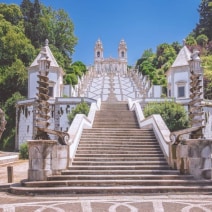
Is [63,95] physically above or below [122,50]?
below

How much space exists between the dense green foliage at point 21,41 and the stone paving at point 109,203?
28226 millimetres

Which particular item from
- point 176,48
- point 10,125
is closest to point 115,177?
point 10,125

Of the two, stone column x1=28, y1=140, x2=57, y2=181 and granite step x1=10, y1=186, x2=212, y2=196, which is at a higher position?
stone column x1=28, y1=140, x2=57, y2=181

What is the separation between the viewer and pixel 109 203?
8.52 metres

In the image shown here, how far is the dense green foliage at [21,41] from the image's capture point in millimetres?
38675

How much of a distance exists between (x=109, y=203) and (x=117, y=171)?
2956mm

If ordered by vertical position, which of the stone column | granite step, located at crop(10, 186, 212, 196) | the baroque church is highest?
the baroque church

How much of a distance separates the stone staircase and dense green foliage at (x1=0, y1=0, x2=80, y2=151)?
23851mm

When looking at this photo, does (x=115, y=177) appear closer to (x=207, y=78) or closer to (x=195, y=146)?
(x=195, y=146)

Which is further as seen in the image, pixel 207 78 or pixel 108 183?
pixel 207 78

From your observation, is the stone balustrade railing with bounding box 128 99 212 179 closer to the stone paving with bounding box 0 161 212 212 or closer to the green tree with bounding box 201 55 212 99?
the stone paving with bounding box 0 161 212 212

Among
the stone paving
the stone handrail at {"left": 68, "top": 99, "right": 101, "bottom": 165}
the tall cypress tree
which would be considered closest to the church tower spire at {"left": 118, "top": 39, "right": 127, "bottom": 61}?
the tall cypress tree

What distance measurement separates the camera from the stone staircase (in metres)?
9.98

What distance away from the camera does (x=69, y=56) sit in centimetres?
5978
